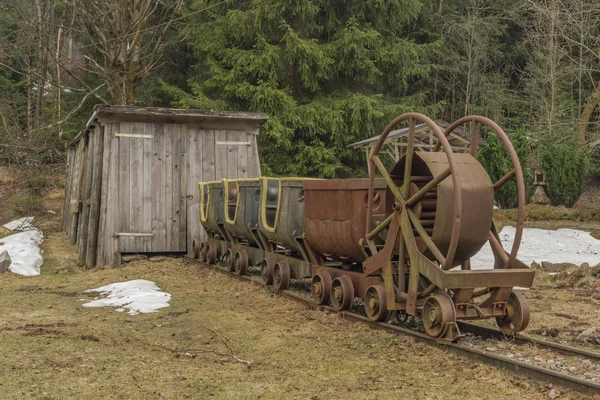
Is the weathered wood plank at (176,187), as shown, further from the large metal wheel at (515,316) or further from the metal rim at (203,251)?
the large metal wheel at (515,316)

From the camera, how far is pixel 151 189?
13867 millimetres

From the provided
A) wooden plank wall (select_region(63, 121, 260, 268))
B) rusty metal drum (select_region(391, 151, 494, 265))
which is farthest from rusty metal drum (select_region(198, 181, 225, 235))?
rusty metal drum (select_region(391, 151, 494, 265))

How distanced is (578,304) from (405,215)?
3.67 m

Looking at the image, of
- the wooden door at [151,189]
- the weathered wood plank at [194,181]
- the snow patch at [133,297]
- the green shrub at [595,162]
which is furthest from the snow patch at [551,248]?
the green shrub at [595,162]

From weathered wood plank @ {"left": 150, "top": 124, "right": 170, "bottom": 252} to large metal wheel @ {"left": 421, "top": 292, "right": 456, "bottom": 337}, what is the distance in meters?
8.56

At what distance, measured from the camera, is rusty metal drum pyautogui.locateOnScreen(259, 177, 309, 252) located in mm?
9062

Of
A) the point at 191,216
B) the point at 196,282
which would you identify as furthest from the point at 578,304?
the point at 191,216

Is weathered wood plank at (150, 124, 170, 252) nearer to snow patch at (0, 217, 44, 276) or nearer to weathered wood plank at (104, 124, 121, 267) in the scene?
weathered wood plank at (104, 124, 121, 267)

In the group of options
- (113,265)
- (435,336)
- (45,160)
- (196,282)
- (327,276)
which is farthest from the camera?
(45,160)

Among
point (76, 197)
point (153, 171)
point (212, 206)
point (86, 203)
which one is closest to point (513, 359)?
point (212, 206)

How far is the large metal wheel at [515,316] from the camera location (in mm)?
6293

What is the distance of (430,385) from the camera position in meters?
5.23

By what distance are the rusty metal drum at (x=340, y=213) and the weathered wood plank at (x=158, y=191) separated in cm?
593

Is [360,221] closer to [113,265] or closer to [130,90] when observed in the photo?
[113,265]
